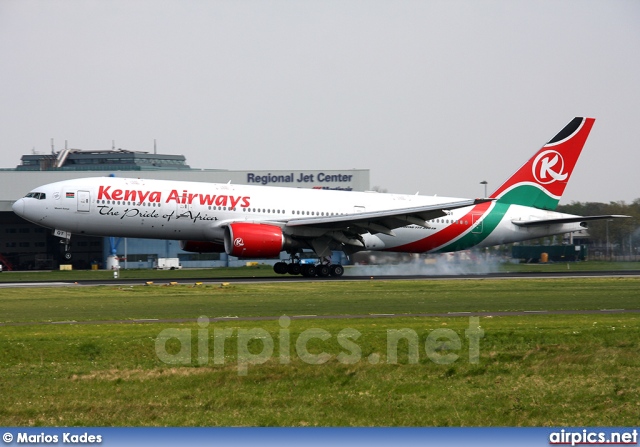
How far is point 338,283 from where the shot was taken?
4066 cm

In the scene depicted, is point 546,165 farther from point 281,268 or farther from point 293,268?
point 281,268

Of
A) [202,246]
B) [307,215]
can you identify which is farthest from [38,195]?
[307,215]

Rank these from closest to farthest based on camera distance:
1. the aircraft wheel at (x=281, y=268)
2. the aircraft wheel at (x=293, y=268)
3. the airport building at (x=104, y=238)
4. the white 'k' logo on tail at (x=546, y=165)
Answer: the aircraft wheel at (x=293, y=268), the aircraft wheel at (x=281, y=268), the white 'k' logo on tail at (x=546, y=165), the airport building at (x=104, y=238)

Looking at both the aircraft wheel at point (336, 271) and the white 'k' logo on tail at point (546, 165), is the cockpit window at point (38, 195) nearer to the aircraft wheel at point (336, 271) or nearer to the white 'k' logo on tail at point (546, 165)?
the aircraft wheel at point (336, 271)

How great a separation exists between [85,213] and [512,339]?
92.8ft

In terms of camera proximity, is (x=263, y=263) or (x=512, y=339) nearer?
(x=512, y=339)

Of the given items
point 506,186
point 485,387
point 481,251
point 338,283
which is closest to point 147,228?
point 338,283

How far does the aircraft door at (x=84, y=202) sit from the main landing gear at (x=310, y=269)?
36.0ft

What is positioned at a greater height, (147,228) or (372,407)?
(147,228)

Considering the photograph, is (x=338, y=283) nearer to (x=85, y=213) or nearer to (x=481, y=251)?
(x=85, y=213)

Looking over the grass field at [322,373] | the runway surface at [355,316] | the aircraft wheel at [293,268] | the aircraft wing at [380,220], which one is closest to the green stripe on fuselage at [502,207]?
the aircraft wing at [380,220]

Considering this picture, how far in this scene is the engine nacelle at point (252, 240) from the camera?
42.4m

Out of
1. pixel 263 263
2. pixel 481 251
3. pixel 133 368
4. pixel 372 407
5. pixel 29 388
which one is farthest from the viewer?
pixel 263 263

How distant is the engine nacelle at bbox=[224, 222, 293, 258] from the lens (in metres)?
42.4
